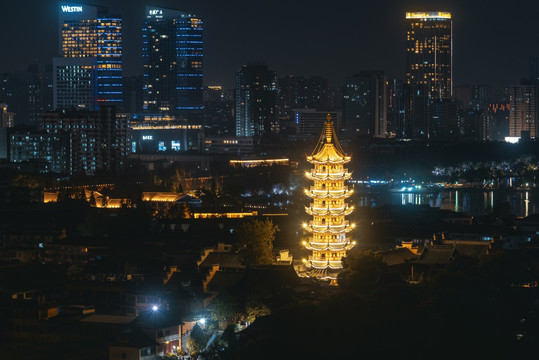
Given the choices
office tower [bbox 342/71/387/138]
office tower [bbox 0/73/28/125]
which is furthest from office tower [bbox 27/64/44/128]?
office tower [bbox 342/71/387/138]

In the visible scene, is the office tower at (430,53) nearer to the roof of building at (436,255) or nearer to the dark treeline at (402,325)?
the roof of building at (436,255)

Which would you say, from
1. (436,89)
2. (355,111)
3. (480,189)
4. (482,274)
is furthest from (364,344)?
(436,89)

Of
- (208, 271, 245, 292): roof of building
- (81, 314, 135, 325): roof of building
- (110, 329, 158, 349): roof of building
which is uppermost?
(208, 271, 245, 292): roof of building

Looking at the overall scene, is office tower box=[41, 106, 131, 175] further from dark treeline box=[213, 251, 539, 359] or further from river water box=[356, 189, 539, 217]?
dark treeline box=[213, 251, 539, 359]

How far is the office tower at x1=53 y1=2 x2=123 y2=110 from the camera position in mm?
42688

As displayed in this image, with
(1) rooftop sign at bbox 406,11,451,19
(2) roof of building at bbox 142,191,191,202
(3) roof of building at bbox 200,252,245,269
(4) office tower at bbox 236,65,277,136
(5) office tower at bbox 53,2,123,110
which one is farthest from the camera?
(1) rooftop sign at bbox 406,11,451,19

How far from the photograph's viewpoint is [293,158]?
150ft

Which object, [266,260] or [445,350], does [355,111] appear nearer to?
[266,260]

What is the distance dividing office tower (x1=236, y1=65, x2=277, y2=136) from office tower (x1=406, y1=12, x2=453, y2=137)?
553 inches

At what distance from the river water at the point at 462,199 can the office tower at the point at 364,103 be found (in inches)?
1072

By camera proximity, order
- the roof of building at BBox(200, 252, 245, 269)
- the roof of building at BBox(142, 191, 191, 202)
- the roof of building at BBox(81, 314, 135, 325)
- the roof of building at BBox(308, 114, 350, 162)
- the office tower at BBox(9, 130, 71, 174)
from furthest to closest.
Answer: the office tower at BBox(9, 130, 71, 174), the roof of building at BBox(142, 191, 191, 202), the roof of building at BBox(308, 114, 350, 162), the roof of building at BBox(200, 252, 245, 269), the roof of building at BBox(81, 314, 135, 325)

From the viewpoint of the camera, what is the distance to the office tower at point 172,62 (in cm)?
4925

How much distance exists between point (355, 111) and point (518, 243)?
157 ft

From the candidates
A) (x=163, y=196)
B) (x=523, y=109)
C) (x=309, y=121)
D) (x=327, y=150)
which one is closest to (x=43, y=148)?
(x=163, y=196)
